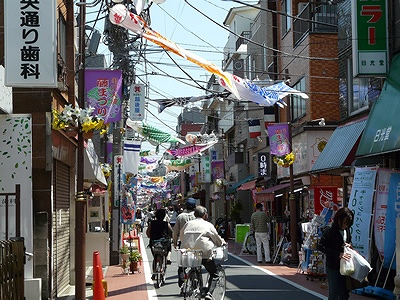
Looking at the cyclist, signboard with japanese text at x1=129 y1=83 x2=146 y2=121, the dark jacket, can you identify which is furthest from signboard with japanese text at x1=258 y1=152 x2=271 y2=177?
the dark jacket

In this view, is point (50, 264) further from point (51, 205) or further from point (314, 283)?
point (314, 283)

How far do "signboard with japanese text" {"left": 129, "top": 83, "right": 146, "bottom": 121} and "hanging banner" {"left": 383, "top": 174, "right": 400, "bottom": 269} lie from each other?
14.8m

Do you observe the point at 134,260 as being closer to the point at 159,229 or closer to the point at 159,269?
the point at 159,229


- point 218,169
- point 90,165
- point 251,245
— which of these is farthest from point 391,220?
point 218,169

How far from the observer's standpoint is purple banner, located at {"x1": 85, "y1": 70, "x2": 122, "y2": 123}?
19.1m

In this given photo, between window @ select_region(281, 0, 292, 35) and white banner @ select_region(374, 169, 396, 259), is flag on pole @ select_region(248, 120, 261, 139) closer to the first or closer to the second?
window @ select_region(281, 0, 292, 35)

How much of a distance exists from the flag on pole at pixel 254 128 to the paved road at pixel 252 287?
66.0ft

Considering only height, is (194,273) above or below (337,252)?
below

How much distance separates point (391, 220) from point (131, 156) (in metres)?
17.6

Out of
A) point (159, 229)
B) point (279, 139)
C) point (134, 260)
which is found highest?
point (279, 139)

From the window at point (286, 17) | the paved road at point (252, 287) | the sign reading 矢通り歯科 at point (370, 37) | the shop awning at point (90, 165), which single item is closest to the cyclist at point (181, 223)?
the paved road at point (252, 287)

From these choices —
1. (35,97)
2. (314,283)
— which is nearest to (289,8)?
(314,283)

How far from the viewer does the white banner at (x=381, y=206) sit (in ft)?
50.0

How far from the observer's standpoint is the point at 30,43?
12492 mm
